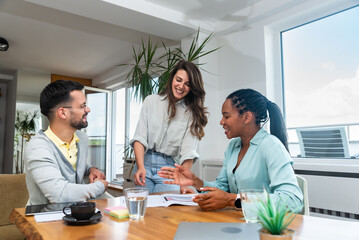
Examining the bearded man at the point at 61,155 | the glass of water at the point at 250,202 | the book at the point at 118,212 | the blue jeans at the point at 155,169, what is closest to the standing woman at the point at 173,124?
the blue jeans at the point at 155,169

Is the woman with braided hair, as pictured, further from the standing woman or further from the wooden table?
the standing woman

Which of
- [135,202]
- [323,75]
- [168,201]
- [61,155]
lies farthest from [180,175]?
[323,75]

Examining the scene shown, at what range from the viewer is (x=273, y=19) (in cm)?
313

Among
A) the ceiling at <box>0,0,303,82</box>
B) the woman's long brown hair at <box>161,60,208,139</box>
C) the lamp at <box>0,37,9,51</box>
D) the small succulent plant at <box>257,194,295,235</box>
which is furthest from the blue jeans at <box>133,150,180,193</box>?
the lamp at <box>0,37,9,51</box>

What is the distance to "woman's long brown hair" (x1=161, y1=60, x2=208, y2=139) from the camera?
1985 mm

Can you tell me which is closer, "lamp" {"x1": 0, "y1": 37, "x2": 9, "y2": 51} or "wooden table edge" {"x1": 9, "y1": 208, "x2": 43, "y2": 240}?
"wooden table edge" {"x1": 9, "y1": 208, "x2": 43, "y2": 240}

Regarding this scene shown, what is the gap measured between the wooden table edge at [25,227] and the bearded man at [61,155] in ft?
0.54

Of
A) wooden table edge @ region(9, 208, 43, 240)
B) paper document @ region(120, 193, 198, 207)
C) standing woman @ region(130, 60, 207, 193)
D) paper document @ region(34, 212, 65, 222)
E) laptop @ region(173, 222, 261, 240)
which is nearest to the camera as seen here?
laptop @ region(173, 222, 261, 240)

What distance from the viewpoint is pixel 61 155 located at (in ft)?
4.71

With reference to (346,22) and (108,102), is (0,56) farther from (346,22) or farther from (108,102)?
(346,22)

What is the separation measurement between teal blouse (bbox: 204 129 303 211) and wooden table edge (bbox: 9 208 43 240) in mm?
774

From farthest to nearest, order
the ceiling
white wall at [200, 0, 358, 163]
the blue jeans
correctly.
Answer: the ceiling
white wall at [200, 0, 358, 163]
the blue jeans

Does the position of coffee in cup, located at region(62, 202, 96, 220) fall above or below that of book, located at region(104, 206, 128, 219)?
above

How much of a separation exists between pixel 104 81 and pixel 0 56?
191cm
